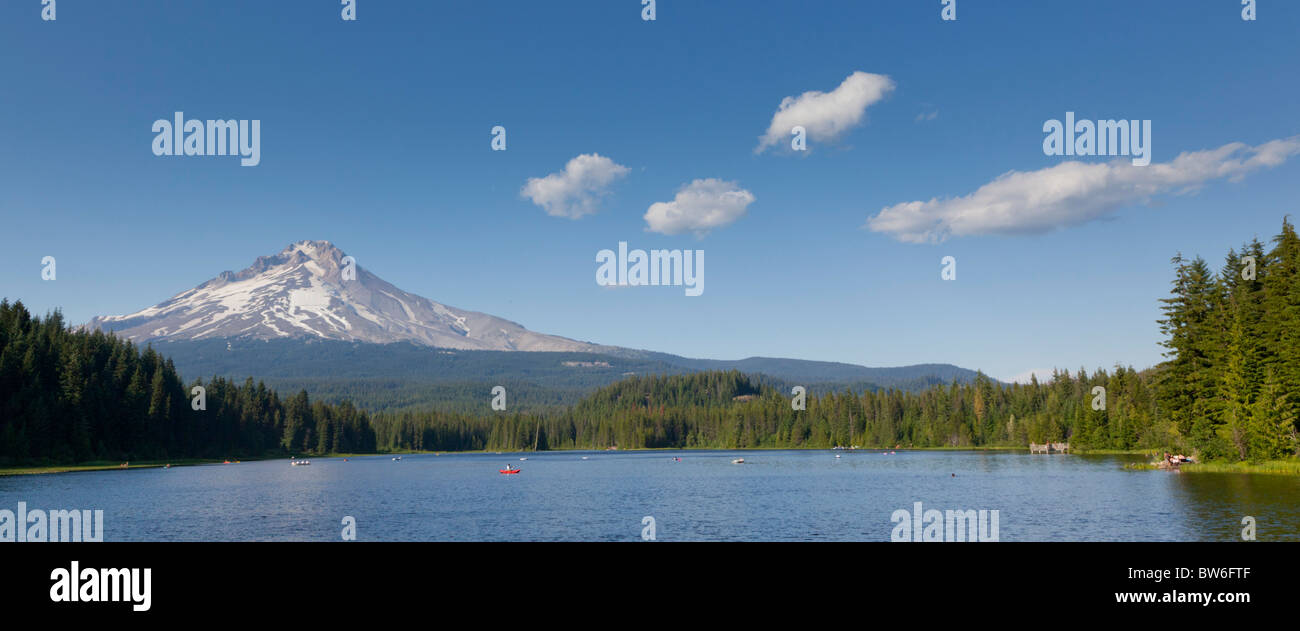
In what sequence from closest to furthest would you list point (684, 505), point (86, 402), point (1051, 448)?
point (684, 505), point (86, 402), point (1051, 448)

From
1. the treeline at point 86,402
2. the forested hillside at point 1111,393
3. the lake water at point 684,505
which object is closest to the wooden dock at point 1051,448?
the forested hillside at point 1111,393

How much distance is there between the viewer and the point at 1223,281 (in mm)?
91562

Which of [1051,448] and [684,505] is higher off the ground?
[684,505]

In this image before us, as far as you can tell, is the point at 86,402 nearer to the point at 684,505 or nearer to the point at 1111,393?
the point at 684,505

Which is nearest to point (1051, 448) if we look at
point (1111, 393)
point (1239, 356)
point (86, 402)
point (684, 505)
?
point (1111, 393)

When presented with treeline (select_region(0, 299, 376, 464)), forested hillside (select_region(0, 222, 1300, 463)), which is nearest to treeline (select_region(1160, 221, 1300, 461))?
forested hillside (select_region(0, 222, 1300, 463))

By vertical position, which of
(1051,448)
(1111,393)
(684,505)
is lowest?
(1051,448)

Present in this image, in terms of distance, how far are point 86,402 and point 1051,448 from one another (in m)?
183

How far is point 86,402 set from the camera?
13312cm

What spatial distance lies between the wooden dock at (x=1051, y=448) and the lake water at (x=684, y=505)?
60.8 meters

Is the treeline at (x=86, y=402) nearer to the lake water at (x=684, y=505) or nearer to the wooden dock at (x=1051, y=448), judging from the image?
the lake water at (x=684, y=505)

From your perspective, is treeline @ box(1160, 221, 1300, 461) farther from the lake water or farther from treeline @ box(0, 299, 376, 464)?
treeline @ box(0, 299, 376, 464)
